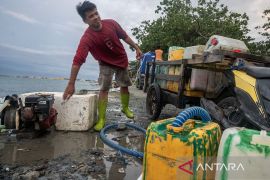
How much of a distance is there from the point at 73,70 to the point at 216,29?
17404 mm

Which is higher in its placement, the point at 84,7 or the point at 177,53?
the point at 84,7

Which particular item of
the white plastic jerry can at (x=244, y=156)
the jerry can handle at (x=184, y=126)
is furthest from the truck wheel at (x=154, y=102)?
the white plastic jerry can at (x=244, y=156)

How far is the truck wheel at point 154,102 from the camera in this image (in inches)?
218

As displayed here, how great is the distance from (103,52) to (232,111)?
8.96 feet

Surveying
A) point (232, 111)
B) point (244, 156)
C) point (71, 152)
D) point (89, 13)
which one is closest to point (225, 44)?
point (232, 111)

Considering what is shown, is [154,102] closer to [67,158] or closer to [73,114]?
[73,114]

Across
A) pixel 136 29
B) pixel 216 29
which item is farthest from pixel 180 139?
pixel 136 29

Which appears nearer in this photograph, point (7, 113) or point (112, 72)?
point (7, 113)

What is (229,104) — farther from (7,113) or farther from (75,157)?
(7,113)

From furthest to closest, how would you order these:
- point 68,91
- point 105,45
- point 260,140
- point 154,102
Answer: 1. point 154,102
2. point 105,45
3. point 68,91
4. point 260,140

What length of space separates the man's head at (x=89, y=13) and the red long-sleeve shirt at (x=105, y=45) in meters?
0.17

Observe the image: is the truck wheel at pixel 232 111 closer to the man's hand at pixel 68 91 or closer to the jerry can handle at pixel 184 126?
the jerry can handle at pixel 184 126

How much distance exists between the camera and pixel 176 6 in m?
24.6

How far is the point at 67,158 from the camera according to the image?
3371mm
